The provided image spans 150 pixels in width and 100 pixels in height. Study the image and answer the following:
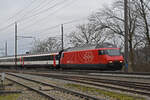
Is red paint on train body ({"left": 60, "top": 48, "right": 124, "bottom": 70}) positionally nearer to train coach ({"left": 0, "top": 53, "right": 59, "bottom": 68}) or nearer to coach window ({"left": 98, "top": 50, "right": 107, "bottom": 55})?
coach window ({"left": 98, "top": 50, "right": 107, "bottom": 55})

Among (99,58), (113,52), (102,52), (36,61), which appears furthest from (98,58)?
(36,61)

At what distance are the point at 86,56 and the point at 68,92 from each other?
14.9 m

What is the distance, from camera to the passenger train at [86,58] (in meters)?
23.9

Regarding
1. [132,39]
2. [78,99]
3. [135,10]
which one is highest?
[135,10]

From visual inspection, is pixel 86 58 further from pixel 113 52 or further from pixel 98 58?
pixel 113 52

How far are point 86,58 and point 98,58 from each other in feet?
7.24

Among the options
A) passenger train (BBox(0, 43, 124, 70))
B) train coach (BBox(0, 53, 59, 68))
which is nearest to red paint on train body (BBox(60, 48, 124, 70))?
passenger train (BBox(0, 43, 124, 70))

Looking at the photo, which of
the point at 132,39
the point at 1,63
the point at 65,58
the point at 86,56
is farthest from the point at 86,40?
the point at 86,56

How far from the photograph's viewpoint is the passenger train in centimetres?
2386

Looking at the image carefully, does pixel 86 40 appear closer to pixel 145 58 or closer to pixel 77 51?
pixel 145 58

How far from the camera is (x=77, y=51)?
28219 millimetres

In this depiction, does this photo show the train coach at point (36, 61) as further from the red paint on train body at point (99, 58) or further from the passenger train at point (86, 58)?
the red paint on train body at point (99, 58)

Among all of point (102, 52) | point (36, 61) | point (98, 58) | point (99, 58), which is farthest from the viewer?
point (36, 61)

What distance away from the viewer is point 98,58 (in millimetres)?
24375
